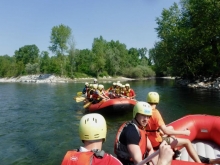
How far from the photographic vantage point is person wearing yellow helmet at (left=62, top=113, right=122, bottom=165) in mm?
1935

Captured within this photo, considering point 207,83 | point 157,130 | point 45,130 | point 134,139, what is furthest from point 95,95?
point 207,83

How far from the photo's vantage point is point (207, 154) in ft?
16.9

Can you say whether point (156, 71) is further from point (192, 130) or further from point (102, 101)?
point (192, 130)

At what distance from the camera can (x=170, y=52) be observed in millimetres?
30281

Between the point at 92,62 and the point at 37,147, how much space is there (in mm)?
52300

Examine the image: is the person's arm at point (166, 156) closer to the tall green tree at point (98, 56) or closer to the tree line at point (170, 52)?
the tree line at point (170, 52)

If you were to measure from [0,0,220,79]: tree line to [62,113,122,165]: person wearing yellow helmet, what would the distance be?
80.5ft

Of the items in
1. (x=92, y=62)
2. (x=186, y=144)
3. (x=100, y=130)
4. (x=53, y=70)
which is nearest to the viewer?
(x=100, y=130)

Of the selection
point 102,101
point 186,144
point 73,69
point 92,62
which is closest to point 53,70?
point 73,69

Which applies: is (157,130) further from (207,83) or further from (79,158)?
(207,83)

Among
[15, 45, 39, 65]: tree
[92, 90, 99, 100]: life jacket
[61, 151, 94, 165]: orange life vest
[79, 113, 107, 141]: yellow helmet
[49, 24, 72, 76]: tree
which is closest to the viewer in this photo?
[61, 151, 94, 165]: orange life vest

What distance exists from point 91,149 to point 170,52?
29544 millimetres

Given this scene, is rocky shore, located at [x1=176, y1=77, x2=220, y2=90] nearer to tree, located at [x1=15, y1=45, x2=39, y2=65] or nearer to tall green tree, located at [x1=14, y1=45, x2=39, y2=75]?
tall green tree, located at [x1=14, y1=45, x2=39, y2=75]

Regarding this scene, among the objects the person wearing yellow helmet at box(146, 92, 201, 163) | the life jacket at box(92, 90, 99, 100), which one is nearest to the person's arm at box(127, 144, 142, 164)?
the person wearing yellow helmet at box(146, 92, 201, 163)
